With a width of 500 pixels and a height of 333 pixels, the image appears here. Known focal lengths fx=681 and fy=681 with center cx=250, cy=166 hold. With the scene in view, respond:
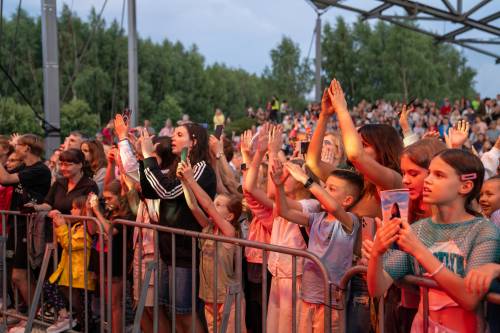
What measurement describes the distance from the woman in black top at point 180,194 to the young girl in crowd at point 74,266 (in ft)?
3.20

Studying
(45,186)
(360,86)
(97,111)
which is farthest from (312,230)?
(360,86)

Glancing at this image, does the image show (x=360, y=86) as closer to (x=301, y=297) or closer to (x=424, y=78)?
(x=424, y=78)

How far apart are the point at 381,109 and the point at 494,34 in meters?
13.9

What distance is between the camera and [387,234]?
2.67m

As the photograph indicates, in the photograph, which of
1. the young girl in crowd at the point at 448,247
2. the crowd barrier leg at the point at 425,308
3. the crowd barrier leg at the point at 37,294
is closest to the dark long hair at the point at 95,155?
the crowd barrier leg at the point at 37,294

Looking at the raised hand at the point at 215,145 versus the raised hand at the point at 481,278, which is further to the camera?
the raised hand at the point at 215,145

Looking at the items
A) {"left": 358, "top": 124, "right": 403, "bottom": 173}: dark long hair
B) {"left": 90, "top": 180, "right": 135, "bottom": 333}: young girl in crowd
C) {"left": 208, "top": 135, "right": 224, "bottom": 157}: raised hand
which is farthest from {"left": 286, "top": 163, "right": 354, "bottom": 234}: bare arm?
{"left": 208, "top": 135, "right": 224, "bottom": 157}: raised hand

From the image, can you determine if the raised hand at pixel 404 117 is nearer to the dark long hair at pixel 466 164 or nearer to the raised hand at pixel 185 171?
the raised hand at pixel 185 171

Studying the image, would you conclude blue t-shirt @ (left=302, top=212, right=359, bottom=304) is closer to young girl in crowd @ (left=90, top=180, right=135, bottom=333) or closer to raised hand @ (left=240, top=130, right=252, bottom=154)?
raised hand @ (left=240, top=130, right=252, bottom=154)

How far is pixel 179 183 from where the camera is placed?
495 centimetres

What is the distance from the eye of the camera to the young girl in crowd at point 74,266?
5.73m

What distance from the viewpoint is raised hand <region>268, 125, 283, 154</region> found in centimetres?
455

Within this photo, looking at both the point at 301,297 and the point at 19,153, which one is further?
the point at 19,153

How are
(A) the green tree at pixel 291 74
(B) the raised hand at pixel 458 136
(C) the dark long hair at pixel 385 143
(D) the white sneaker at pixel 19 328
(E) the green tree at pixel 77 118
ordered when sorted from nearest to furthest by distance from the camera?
(C) the dark long hair at pixel 385 143
(B) the raised hand at pixel 458 136
(D) the white sneaker at pixel 19 328
(E) the green tree at pixel 77 118
(A) the green tree at pixel 291 74
